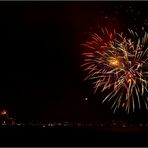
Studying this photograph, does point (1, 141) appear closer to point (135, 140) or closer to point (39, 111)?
point (135, 140)

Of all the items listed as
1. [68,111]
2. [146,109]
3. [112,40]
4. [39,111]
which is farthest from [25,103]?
[112,40]

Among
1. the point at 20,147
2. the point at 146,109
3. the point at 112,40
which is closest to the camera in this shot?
the point at 20,147

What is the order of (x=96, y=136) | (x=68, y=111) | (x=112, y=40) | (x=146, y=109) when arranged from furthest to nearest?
(x=68, y=111)
(x=146, y=109)
(x=112, y=40)
(x=96, y=136)

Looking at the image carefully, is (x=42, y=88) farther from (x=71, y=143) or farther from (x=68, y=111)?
(x=71, y=143)

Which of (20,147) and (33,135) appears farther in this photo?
(33,135)

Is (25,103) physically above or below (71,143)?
above

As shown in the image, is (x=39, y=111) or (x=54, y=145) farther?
(x=39, y=111)

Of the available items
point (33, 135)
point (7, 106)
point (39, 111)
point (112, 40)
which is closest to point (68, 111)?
point (39, 111)

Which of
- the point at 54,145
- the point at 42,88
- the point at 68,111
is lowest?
the point at 54,145

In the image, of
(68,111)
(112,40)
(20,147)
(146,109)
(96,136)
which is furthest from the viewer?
(68,111)
